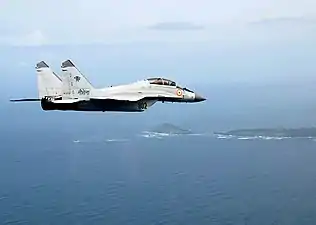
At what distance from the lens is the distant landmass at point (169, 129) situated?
142 feet

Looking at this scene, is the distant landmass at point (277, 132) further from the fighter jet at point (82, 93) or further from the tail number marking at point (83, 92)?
the tail number marking at point (83, 92)

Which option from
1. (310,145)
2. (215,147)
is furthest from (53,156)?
(310,145)

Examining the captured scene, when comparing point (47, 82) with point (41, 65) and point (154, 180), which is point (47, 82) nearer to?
point (41, 65)

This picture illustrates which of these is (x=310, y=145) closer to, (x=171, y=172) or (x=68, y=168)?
(x=171, y=172)

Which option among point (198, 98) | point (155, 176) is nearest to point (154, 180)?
point (155, 176)

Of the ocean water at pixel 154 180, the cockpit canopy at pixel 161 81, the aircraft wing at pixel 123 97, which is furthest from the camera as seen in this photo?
the ocean water at pixel 154 180

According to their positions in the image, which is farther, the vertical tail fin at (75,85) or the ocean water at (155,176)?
the ocean water at (155,176)

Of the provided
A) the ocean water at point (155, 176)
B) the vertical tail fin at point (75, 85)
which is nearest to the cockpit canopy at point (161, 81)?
the vertical tail fin at point (75, 85)

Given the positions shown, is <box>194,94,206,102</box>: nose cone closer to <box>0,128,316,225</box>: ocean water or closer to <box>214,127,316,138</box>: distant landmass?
<box>0,128,316,225</box>: ocean water

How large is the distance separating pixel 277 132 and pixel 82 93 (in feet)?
133

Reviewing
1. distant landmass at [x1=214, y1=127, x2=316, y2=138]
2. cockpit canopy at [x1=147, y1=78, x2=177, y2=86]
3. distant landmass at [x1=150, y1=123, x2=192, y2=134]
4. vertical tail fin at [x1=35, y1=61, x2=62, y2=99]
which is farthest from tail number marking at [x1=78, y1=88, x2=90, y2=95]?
distant landmass at [x1=214, y1=127, x2=316, y2=138]

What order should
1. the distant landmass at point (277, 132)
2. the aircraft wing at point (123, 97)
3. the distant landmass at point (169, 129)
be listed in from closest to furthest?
the aircraft wing at point (123, 97) → the distant landmass at point (169, 129) → the distant landmass at point (277, 132)

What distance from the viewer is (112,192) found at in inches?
1430

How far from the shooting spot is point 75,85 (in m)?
6.64
